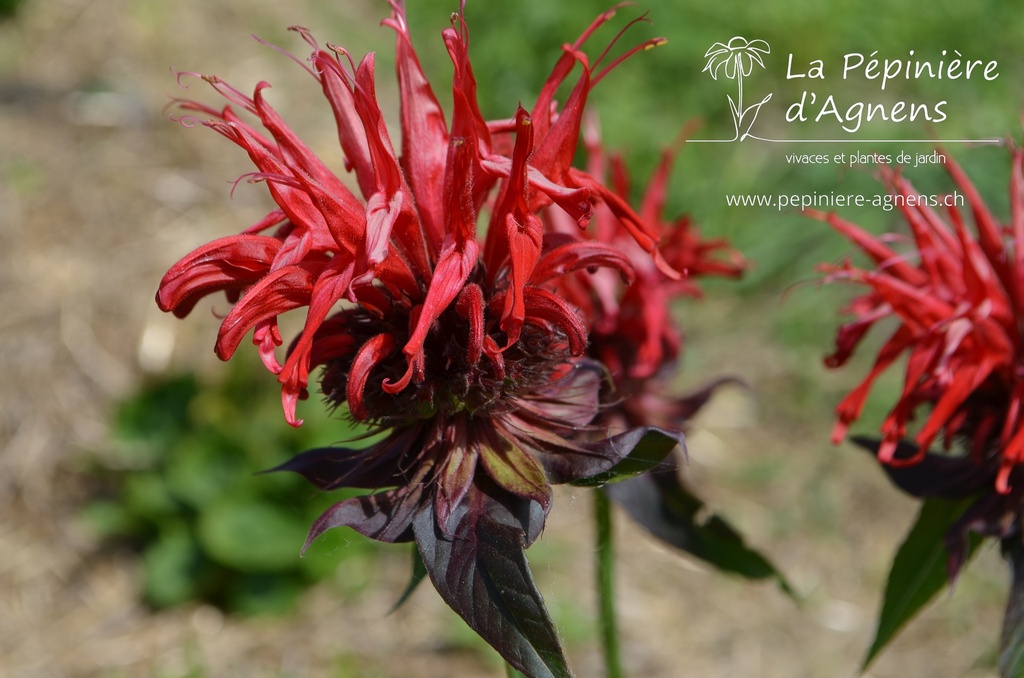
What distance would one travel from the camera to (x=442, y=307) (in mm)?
997

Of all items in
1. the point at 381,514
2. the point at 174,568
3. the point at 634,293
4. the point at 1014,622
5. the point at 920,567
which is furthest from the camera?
the point at 174,568

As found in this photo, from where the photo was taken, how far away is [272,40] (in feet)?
15.1

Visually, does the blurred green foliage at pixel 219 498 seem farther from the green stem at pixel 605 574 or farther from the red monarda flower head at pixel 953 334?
the red monarda flower head at pixel 953 334

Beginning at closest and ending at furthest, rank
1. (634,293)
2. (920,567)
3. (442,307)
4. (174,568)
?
(442,307) < (920,567) < (634,293) < (174,568)

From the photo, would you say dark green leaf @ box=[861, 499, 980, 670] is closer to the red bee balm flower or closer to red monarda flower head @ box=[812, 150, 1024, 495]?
red monarda flower head @ box=[812, 150, 1024, 495]

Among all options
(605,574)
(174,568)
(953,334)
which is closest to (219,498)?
(174,568)

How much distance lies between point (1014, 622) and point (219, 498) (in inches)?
80.0

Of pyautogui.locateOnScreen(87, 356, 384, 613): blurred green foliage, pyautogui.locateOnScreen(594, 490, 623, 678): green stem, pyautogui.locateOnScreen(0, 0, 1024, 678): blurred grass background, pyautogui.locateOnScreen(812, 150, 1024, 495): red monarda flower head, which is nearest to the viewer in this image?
pyautogui.locateOnScreen(812, 150, 1024, 495): red monarda flower head

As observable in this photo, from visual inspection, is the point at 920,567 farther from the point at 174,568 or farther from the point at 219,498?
the point at 174,568

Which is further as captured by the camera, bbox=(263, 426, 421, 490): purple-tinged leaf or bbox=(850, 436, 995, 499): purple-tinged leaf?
bbox=(850, 436, 995, 499): purple-tinged leaf

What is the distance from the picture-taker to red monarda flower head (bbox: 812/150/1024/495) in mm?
1327

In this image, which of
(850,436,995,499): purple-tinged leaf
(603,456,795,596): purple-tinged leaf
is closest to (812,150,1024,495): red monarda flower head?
(850,436,995,499): purple-tinged leaf

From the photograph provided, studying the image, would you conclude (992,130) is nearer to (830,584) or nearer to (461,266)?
(830,584)

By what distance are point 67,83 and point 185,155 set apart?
682 millimetres
